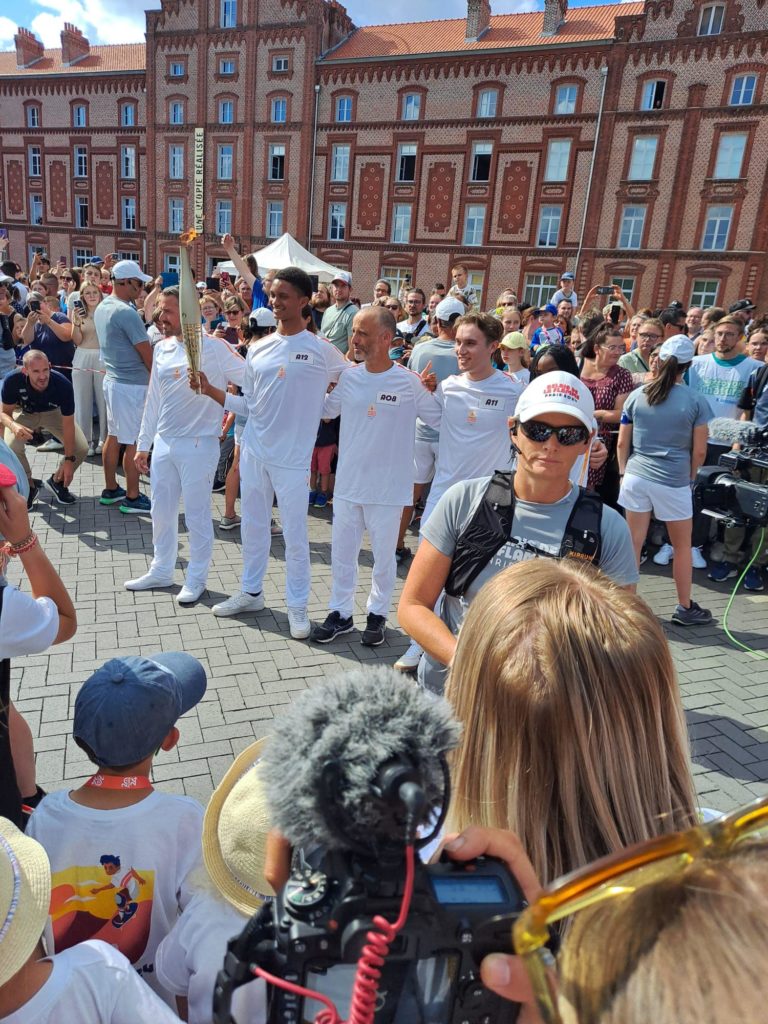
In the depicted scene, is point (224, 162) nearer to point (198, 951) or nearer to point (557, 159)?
point (557, 159)

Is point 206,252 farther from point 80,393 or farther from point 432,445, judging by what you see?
point 432,445

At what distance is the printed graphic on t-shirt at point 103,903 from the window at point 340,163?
39213 millimetres

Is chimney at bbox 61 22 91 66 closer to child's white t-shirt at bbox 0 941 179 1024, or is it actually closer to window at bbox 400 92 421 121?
window at bbox 400 92 421 121

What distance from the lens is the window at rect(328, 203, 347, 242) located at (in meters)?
36.4

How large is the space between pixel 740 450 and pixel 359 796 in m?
6.40

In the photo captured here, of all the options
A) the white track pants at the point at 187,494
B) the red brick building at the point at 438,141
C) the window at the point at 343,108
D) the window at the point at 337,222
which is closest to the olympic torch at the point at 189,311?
the white track pants at the point at 187,494

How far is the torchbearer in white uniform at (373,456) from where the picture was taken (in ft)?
15.4

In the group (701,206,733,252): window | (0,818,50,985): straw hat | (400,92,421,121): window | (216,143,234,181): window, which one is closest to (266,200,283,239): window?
(216,143,234,181): window

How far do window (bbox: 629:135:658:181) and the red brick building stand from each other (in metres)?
0.10

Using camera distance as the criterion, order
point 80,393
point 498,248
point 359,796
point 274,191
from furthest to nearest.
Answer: point 274,191, point 498,248, point 80,393, point 359,796

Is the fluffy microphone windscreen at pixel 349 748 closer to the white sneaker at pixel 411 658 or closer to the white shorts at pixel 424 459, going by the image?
the white sneaker at pixel 411 658

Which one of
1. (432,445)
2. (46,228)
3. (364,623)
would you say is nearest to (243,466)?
(364,623)

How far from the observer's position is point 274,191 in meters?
37.4

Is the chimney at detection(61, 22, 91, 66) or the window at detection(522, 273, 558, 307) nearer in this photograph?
the window at detection(522, 273, 558, 307)
